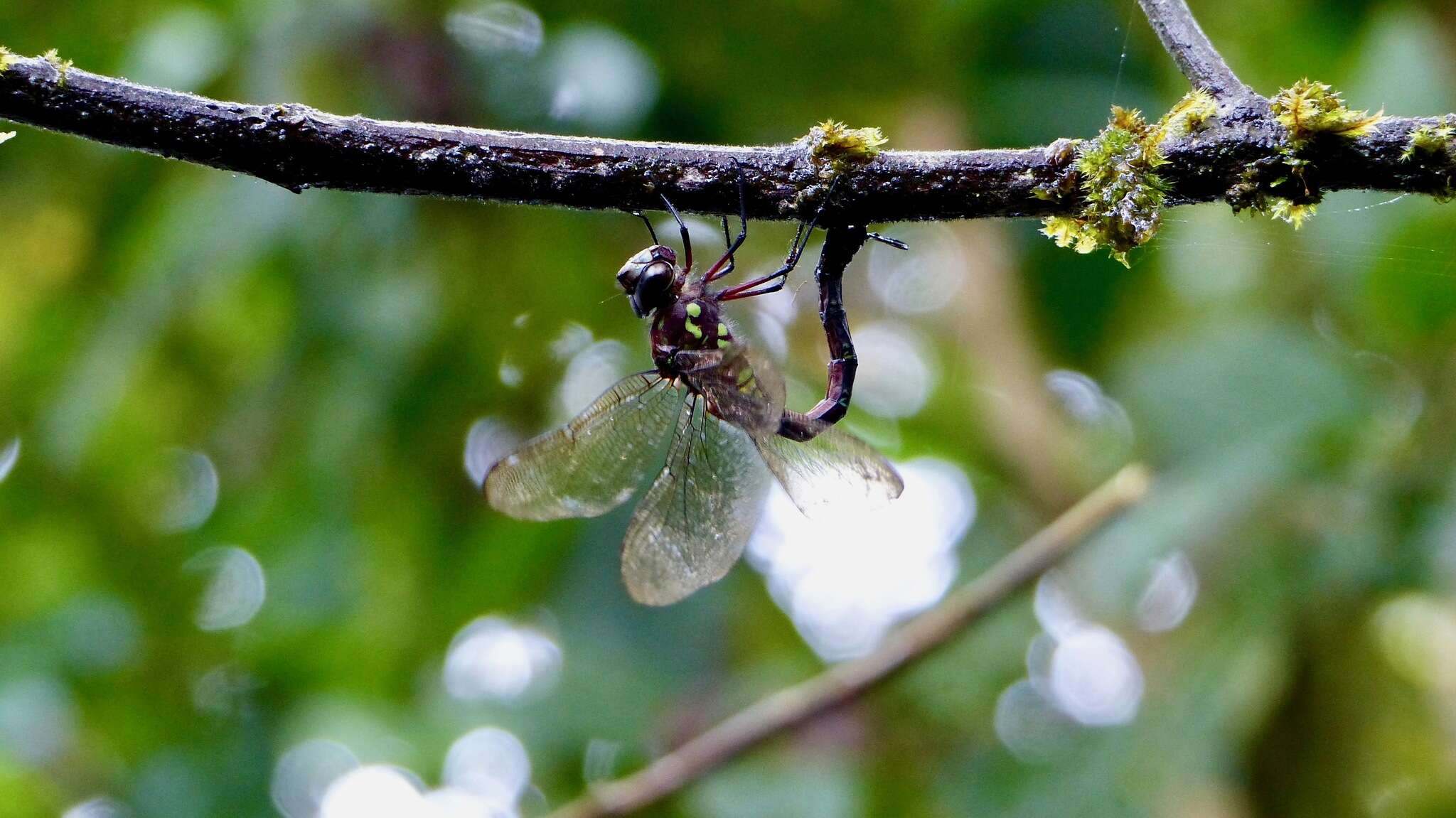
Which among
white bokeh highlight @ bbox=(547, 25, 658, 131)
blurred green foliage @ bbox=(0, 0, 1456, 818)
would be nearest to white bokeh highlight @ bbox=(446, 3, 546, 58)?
blurred green foliage @ bbox=(0, 0, 1456, 818)

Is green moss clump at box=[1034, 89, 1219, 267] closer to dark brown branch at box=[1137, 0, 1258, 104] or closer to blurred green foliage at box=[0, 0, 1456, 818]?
dark brown branch at box=[1137, 0, 1258, 104]

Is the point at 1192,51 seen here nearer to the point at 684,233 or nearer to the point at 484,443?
the point at 684,233

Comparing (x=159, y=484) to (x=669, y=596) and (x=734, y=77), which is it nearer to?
(x=734, y=77)

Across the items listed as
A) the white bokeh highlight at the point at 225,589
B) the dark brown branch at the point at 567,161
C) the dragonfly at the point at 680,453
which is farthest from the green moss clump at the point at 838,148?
the white bokeh highlight at the point at 225,589

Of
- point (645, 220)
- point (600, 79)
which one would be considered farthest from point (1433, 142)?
point (600, 79)

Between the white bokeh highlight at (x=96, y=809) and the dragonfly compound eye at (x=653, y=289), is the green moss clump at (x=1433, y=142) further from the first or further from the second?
the white bokeh highlight at (x=96, y=809)

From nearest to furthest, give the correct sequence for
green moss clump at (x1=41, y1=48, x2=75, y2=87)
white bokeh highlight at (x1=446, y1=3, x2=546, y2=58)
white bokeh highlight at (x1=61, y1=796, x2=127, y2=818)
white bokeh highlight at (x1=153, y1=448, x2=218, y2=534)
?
green moss clump at (x1=41, y1=48, x2=75, y2=87)
white bokeh highlight at (x1=446, y1=3, x2=546, y2=58)
white bokeh highlight at (x1=61, y1=796, x2=127, y2=818)
white bokeh highlight at (x1=153, y1=448, x2=218, y2=534)

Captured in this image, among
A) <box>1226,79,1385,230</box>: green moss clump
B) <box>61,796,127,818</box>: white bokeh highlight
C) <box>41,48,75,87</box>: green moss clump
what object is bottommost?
<box>1226,79,1385,230</box>: green moss clump

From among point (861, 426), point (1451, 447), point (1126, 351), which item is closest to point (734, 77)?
point (861, 426)
